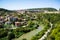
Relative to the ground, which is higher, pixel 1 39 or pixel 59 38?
pixel 59 38

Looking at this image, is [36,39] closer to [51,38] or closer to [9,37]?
[51,38]

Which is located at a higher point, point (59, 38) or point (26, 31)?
point (59, 38)

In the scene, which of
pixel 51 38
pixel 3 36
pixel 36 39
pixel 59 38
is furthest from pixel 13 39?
pixel 59 38

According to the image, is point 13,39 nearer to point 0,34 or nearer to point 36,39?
point 0,34

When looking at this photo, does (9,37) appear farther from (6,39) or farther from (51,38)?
(51,38)

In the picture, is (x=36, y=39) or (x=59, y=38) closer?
(x=59, y=38)

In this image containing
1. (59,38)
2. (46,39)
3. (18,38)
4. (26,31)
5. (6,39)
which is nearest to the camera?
(59,38)

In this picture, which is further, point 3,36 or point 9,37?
point 3,36

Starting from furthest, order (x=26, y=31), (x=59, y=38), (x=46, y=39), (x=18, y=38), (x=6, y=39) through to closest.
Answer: (x=26, y=31)
(x=18, y=38)
(x=6, y=39)
(x=46, y=39)
(x=59, y=38)

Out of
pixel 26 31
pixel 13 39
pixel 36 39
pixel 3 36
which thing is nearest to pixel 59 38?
pixel 36 39
